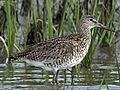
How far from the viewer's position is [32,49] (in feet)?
28.0

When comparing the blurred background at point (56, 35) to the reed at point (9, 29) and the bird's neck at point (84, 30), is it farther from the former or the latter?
the bird's neck at point (84, 30)

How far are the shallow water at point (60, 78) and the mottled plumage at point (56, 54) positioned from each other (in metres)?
0.24

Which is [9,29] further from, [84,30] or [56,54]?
[84,30]

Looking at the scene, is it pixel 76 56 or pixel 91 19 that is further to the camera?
pixel 91 19

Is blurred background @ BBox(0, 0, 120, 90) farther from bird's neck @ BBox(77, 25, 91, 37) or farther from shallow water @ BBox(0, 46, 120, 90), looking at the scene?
bird's neck @ BBox(77, 25, 91, 37)

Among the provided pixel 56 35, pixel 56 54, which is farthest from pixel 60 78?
pixel 56 35

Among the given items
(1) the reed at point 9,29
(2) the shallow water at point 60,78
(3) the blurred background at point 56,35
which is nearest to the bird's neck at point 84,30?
(3) the blurred background at point 56,35

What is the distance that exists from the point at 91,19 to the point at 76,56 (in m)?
0.88

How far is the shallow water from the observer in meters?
7.86

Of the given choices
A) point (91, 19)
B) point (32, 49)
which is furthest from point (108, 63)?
point (32, 49)

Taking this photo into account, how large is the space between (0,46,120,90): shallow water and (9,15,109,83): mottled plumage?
0.24 m

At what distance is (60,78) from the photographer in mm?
8602

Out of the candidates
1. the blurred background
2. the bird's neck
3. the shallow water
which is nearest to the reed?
the blurred background

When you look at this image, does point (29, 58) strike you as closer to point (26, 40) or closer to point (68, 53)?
point (68, 53)
